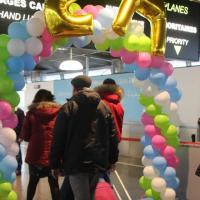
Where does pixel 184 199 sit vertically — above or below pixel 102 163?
below

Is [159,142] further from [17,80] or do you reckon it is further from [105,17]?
[17,80]

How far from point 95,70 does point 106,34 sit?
10619 millimetres

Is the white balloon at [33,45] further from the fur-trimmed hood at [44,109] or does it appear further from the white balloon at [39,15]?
the fur-trimmed hood at [44,109]

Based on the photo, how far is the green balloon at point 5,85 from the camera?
3.79 meters

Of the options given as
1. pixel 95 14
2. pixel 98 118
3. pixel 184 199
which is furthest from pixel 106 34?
pixel 184 199

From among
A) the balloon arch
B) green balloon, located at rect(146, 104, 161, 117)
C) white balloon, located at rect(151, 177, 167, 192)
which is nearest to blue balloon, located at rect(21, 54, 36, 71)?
the balloon arch

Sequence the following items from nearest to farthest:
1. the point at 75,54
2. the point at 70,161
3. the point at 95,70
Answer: the point at 70,161 → the point at 75,54 → the point at 95,70

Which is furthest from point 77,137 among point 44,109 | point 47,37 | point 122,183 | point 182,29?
point 122,183

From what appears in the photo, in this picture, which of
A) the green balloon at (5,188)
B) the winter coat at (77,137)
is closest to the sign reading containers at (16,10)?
the winter coat at (77,137)

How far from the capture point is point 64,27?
3.87m

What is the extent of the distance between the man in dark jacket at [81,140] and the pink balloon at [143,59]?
1.32 metres

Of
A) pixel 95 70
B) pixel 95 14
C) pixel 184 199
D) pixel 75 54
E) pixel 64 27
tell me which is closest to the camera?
pixel 64 27

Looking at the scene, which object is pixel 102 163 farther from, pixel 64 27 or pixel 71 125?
pixel 64 27

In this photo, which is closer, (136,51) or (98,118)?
(98,118)
